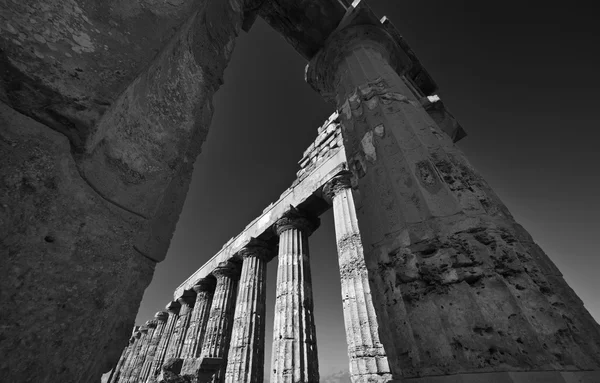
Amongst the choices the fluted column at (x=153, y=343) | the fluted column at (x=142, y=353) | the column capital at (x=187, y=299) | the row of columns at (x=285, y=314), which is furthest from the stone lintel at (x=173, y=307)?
the fluted column at (x=142, y=353)

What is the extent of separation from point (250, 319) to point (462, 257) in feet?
28.8

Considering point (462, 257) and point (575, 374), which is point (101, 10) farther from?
point (575, 374)

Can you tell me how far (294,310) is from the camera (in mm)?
7246

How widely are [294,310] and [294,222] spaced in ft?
10.7

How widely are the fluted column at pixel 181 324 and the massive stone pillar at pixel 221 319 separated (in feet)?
11.3

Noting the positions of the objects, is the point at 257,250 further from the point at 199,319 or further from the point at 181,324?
the point at 181,324

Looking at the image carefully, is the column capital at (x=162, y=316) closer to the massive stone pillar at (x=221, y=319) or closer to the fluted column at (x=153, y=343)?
the fluted column at (x=153, y=343)

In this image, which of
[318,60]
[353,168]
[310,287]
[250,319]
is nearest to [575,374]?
[353,168]

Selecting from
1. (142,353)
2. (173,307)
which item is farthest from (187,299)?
(142,353)

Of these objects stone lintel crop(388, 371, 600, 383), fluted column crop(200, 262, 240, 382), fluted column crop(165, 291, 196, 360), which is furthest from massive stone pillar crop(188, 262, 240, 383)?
stone lintel crop(388, 371, 600, 383)

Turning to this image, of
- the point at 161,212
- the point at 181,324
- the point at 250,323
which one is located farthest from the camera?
the point at 181,324

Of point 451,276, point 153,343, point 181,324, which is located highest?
point 181,324

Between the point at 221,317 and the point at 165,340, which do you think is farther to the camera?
the point at 165,340

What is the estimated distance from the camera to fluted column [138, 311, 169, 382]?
45.7ft
